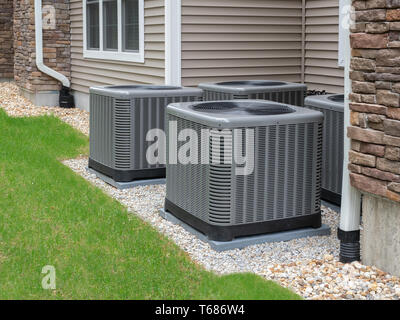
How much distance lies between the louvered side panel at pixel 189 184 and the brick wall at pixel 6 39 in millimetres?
11581

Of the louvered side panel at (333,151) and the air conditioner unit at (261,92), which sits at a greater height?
the air conditioner unit at (261,92)

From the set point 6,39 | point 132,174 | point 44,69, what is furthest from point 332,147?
point 6,39

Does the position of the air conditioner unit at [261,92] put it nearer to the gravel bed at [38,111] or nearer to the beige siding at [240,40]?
the beige siding at [240,40]

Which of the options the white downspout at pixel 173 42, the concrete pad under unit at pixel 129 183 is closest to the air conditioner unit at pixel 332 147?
the concrete pad under unit at pixel 129 183

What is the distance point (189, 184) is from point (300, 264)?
1.04 meters

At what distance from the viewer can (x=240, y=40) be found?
26.1 ft

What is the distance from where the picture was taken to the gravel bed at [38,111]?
10107 mm

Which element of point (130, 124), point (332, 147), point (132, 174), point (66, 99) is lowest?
point (132, 174)

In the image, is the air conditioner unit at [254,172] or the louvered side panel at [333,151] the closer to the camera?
the air conditioner unit at [254,172]

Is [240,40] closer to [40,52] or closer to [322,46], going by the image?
[322,46]

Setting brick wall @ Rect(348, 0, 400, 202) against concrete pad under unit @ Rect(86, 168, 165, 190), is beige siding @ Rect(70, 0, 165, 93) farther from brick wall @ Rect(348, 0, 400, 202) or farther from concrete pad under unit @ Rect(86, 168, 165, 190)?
brick wall @ Rect(348, 0, 400, 202)
